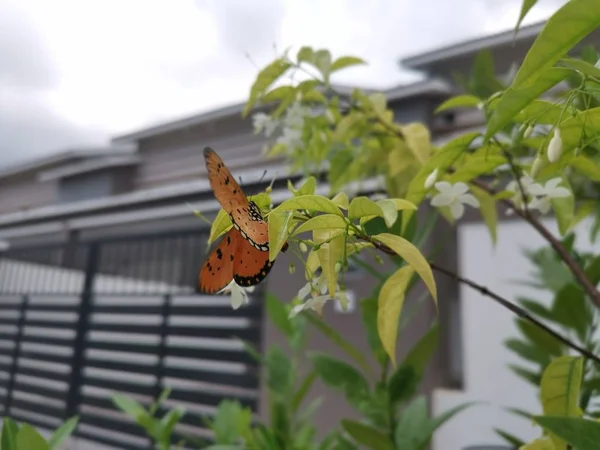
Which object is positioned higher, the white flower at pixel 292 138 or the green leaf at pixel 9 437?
A: the white flower at pixel 292 138

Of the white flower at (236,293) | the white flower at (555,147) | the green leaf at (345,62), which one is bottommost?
the white flower at (236,293)

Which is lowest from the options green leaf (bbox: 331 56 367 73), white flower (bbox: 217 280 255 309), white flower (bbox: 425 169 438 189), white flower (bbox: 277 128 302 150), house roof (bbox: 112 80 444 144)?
white flower (bbox: 217 280 255 309)

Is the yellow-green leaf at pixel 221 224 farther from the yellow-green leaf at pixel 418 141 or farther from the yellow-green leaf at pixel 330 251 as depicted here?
the yellow-green leaf at pixel 418 141

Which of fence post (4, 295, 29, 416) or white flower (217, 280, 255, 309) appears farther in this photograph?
fence post (4, 295, 29, 416)

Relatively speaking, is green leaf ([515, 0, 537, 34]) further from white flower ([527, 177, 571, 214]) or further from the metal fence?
the metal fence

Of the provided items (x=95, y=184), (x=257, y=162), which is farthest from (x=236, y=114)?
(x=95, y=184)

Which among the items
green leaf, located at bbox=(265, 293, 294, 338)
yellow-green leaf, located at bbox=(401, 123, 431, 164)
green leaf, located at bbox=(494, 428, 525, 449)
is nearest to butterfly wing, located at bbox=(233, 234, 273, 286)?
yellow-green leaf, located at bbox=(401, 123, 431, 164)

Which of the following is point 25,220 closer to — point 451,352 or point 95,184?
point 95,184

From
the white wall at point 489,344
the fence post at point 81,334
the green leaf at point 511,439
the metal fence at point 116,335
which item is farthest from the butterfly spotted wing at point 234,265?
the fence post at point 81,334
